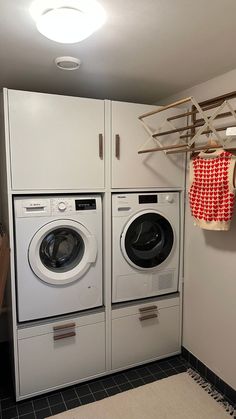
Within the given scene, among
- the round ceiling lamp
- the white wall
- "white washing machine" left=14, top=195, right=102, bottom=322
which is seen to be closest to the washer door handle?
"white washing machine" left=14, top=195, right=102, bottom=322

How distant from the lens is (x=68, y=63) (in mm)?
1839

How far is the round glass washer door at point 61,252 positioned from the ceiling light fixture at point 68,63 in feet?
3.32

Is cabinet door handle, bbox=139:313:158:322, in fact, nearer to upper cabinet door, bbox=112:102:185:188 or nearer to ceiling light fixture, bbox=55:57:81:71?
upper cabinet door, bbox=112:102:185:188

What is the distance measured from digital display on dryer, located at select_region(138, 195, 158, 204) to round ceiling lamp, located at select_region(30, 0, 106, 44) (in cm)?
119

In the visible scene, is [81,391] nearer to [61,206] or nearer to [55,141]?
[61,206]

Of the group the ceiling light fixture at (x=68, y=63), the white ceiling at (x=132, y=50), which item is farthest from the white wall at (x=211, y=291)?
the ceiling light fixture at (x=68, y=63)

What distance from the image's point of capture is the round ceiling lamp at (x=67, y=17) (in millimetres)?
1225

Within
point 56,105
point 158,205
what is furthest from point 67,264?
point 56,105

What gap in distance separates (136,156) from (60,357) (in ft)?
5.13

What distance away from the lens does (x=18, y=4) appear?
1.25 m

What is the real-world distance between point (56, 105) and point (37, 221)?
78 centimetres

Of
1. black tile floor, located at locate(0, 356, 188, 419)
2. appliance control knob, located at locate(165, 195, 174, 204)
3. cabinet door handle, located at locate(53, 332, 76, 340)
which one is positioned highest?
appliance control knob, located at locate(165, 195, 174, 204)

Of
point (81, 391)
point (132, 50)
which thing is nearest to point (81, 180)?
point (132, 50)

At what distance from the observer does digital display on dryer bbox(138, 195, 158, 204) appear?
224 cm
